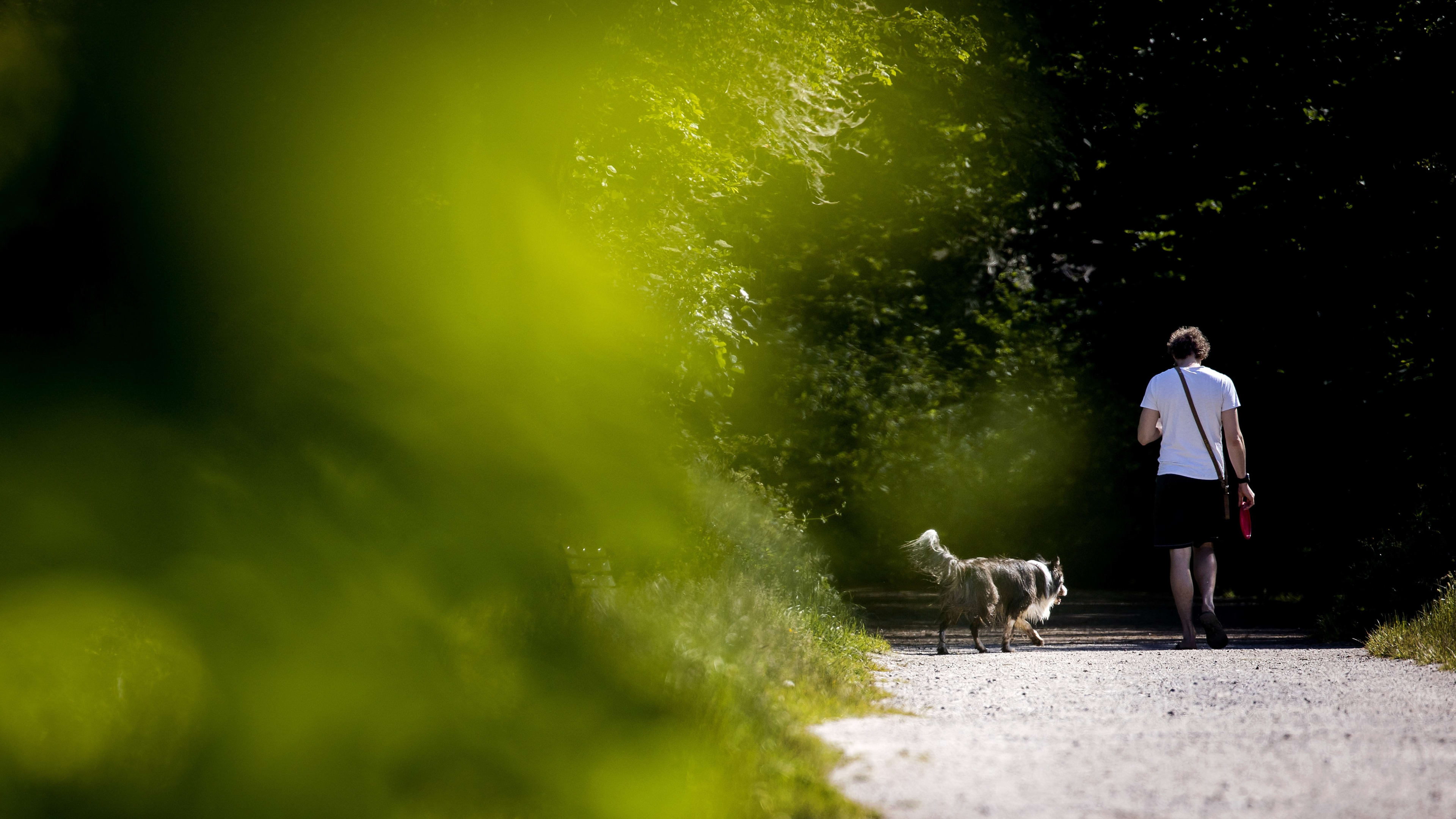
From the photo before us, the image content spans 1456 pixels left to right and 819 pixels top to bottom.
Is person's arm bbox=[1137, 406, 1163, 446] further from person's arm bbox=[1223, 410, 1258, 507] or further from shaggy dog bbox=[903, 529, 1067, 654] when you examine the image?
shaggy dog bbox=[903, 529, 1067, 654]

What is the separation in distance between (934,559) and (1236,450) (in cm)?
228

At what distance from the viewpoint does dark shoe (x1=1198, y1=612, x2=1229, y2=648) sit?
9289 millimetres

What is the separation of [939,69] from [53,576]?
12179 mm

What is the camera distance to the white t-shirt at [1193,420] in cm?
909

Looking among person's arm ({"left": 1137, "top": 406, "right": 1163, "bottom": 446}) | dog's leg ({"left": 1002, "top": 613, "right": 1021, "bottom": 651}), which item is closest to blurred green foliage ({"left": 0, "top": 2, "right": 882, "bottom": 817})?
person's arm ({"left": 1137, "top": 406, "right": 1163, "bottom": 446})

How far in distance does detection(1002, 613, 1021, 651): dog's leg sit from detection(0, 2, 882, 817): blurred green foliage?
4.60m

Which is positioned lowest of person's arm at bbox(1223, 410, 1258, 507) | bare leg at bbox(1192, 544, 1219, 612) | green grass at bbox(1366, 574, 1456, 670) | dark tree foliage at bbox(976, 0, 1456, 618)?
green grass at bbox(1366, 574, 1456, 670)

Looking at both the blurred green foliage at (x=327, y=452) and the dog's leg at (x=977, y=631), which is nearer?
the blurred green foliage at (x=327, y=452)

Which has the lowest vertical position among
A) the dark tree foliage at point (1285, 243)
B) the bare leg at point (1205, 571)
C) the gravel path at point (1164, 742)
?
the gravel path at point (1164, 742)

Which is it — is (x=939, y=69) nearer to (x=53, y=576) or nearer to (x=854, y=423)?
(x=854, y=423)

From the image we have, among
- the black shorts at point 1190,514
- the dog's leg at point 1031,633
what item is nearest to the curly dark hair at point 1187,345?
the black shorts at point 1190,514

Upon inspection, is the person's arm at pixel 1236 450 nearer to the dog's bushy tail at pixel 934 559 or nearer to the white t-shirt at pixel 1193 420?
the white t-shirt at pixel 1193 420

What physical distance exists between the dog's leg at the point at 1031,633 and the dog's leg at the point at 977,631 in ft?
1.10

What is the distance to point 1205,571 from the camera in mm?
9062
